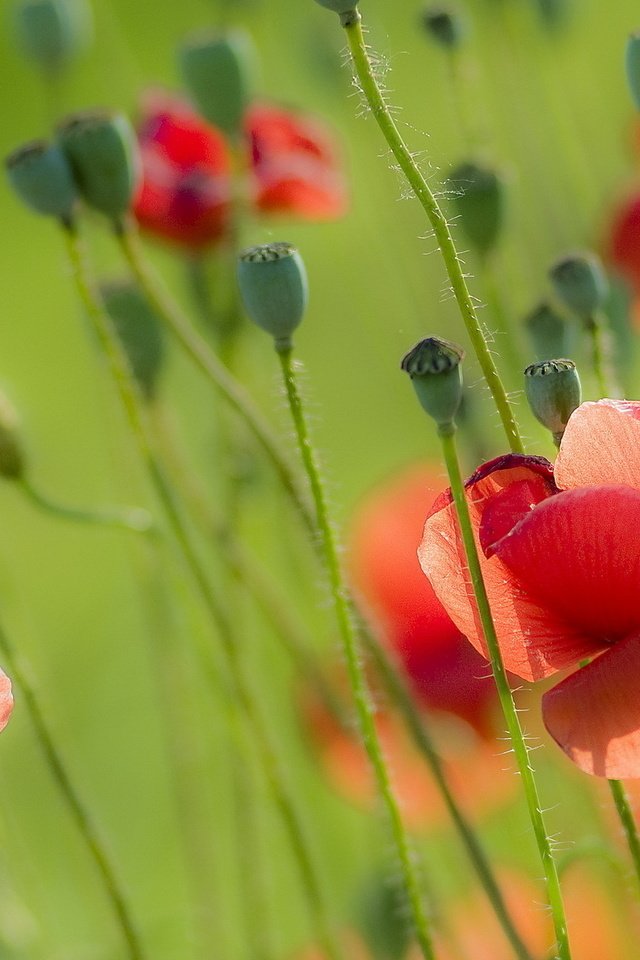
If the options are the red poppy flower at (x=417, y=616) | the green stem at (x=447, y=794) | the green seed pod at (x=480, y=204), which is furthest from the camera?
the red poppy flower at (x=417, y=616)

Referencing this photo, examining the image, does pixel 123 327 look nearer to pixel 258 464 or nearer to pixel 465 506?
pixel 258 464

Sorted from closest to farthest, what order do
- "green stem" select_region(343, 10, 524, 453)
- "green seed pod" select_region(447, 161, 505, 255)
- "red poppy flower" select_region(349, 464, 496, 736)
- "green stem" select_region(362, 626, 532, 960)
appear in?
"green stem" select_region(343, 10, 524, 453), "green stem" select_region(362, 626, 532, 960), "green seed pod" select_region(447, 161, 505, 255), "red poppy flower" select_region(349, 464, 496, 736)

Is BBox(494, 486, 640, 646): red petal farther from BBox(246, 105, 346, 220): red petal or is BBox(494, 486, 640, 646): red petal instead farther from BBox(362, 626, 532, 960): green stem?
BBox(246, 105, 346, 220): red petal

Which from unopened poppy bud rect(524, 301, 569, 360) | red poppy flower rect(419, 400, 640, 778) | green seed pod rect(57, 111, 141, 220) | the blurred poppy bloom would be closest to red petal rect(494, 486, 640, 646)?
red poppy flower rect(419, 400, 640, 778)

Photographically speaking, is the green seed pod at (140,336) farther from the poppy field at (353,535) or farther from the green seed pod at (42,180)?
the green seed pod at (42,180)

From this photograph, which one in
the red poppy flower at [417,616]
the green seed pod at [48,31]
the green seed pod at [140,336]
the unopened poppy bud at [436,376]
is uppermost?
the green seed pod at [48,31]

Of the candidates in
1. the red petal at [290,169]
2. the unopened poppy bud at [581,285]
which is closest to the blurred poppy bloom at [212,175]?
the red petal at [290,169]

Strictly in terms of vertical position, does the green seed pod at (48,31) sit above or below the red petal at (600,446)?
above
